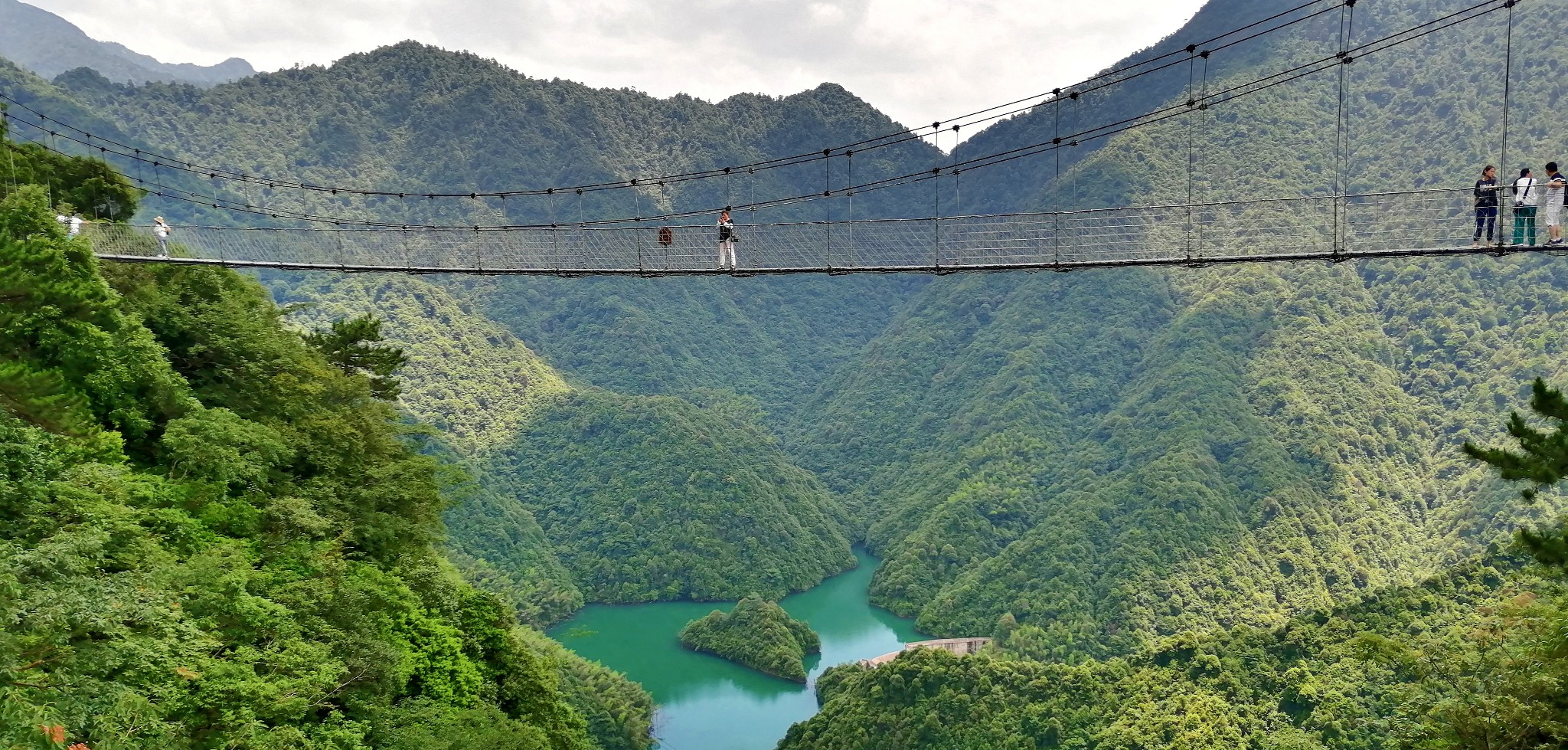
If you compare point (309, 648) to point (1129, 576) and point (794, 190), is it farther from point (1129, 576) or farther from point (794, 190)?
point (794, 190)

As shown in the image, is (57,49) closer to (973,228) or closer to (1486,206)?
(973,228)

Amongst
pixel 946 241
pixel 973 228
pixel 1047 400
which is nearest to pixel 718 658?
pixel 946 241

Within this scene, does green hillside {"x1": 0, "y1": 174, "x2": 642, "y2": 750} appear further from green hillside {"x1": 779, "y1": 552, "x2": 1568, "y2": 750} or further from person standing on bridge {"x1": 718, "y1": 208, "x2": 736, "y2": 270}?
green hillside {"x1": 779, "y1": 552, "x2": 1568, "y2": 750}

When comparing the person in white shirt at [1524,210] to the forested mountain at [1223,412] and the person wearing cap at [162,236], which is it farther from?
Result: the forested mountain at [1223,412]

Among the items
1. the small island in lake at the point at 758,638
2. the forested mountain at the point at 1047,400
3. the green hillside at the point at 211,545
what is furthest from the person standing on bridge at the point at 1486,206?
the small island in lake at the point at 758,638

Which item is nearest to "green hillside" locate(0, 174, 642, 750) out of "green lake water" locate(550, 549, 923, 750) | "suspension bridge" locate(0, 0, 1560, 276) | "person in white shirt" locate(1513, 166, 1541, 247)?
"suspension bridge" locate(0, 0, 1560, 276)

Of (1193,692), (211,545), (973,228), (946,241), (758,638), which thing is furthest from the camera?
(973,228)

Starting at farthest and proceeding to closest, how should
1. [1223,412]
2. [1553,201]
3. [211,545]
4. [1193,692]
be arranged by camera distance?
1. [1223,412]
2. [1193,692]
3. [211,545]
4. [1553,201]
